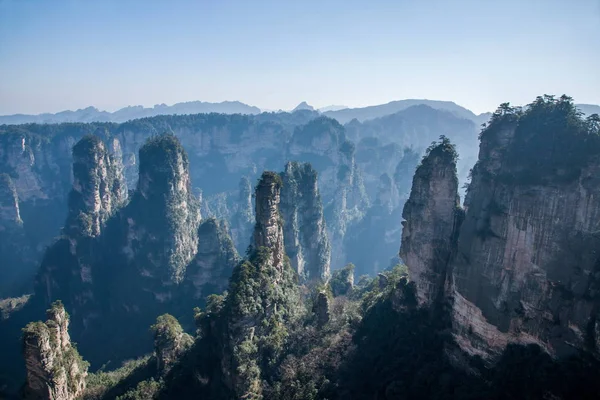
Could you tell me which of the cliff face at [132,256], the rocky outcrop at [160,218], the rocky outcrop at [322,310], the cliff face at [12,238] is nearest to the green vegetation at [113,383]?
the rocky outcrop at [322,310]

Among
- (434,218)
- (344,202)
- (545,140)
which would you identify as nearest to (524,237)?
(545,140)

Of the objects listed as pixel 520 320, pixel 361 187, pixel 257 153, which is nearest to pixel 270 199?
pixel 520 320

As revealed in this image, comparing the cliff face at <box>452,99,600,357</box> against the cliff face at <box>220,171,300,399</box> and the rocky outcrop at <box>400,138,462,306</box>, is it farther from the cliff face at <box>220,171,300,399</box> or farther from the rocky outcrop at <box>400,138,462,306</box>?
the cliff face at <box>220,171,300,399</box>

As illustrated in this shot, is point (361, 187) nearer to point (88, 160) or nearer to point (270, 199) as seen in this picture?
point (88, 160)

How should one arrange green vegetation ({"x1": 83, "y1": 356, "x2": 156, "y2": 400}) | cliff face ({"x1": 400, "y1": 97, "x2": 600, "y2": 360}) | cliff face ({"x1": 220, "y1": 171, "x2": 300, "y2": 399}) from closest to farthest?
cliff face ({"x1": 400, "y1": 97, "x2": 600, "y2": 360}) < cliff face ({"x1": 220, "y1": 171, "x2": 300, "y2": 399}) < green vegetation ({"x1": 83, "y1": 356, "x2": 156, "y2": 400})

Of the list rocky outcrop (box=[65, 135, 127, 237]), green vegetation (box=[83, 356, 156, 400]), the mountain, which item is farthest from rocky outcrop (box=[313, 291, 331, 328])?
rocky outcrop (box=[65, 135, 127, 237])

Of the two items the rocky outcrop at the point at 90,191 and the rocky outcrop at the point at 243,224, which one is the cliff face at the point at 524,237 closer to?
the rocky outcrop at the point at 90,191

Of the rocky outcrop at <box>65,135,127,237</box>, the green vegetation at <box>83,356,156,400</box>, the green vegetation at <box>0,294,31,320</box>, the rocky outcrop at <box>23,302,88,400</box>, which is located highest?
the rocky outcrop at <box>65,135,127,237</box>
